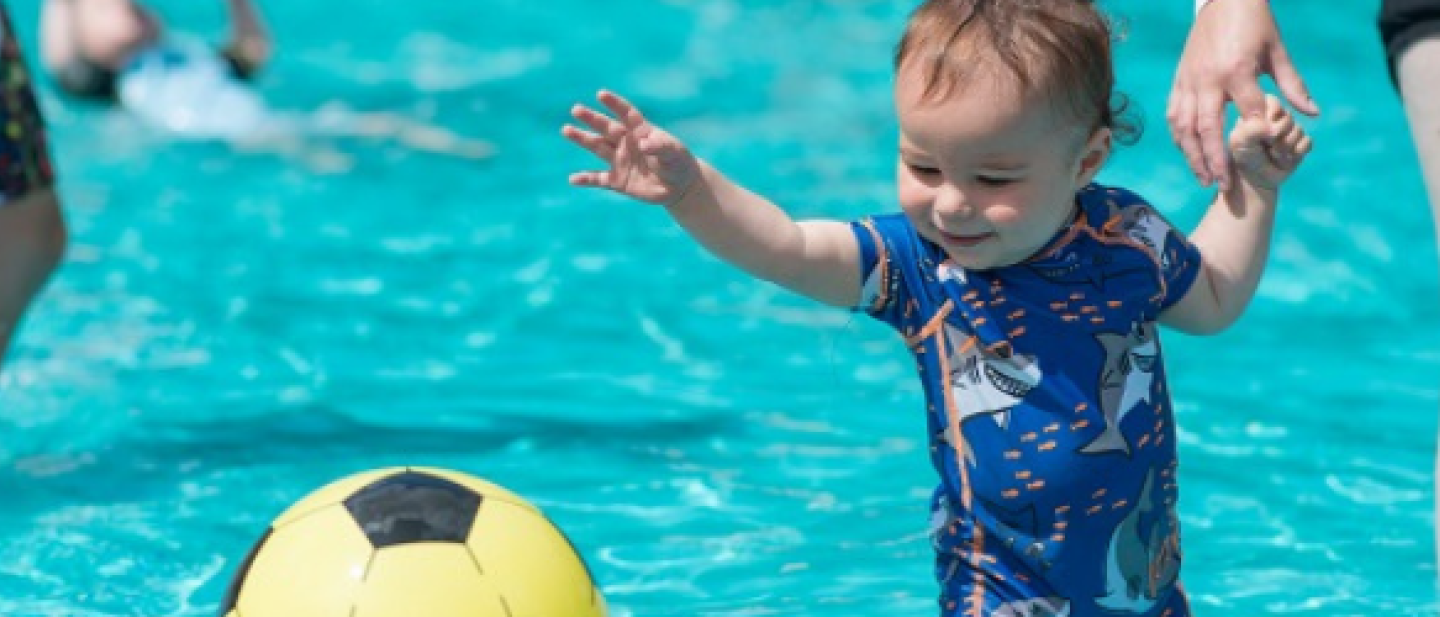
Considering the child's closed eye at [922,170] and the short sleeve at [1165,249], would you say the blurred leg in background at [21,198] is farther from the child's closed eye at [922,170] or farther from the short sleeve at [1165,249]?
the short sleeve at [1165,249]

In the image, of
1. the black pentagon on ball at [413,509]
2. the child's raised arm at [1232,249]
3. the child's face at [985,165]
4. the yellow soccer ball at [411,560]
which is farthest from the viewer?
the child's raised arm at [1232,249]

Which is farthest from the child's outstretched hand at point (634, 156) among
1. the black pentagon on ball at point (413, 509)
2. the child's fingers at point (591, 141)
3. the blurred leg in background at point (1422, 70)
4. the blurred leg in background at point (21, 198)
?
the blurred leg in background at point (21, 198)

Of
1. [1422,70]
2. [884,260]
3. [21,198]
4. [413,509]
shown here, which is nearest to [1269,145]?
[1422,70]

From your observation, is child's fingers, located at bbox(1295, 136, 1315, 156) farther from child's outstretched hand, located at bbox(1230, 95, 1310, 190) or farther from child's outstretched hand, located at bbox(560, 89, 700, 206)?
child's outstretched hand, located at bbox(560, 89, 700, 206)

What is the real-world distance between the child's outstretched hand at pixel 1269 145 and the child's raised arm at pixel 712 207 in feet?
2.21

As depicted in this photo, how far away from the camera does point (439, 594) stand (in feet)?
12.2

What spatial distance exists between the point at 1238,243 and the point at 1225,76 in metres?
0.37

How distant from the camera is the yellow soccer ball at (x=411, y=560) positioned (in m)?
3.72

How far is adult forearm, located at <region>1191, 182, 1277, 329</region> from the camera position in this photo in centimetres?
400

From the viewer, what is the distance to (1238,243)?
4.00m

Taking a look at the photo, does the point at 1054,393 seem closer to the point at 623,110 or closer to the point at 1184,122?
the point at 1184,122

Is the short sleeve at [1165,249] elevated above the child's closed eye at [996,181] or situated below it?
above

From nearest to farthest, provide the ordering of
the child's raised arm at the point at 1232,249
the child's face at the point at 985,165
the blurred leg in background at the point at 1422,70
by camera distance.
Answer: the blurred leg in background at the point at 1422,70, the child's face at the point at 985,165, the child's raised arm at the point at 1232,249

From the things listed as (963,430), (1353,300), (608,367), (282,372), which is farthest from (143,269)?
(963,430)
